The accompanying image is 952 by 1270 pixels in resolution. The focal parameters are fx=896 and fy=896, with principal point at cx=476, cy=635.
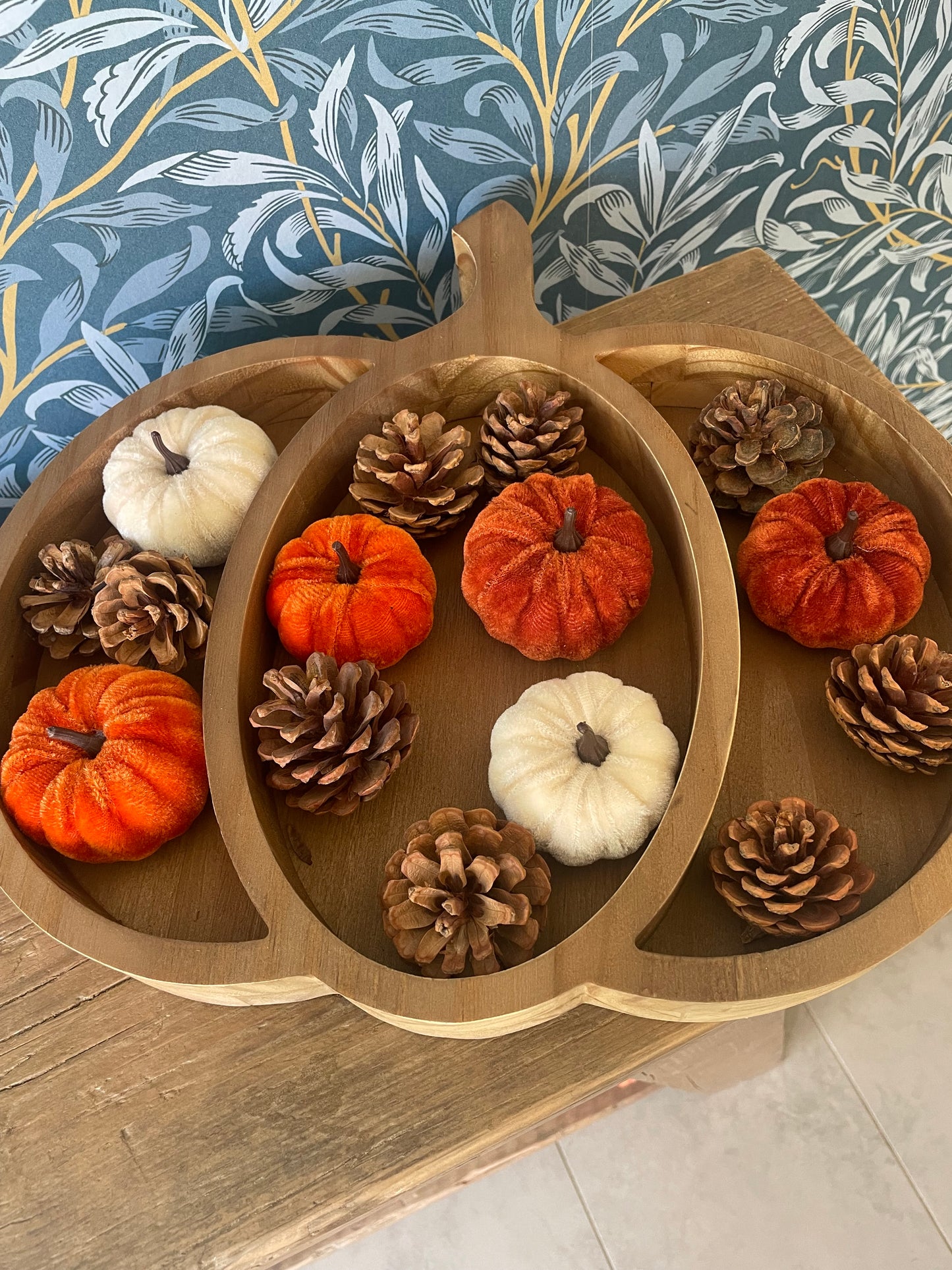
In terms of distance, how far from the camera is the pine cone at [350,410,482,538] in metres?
0.80

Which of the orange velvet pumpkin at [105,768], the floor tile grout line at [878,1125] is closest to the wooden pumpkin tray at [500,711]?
the orange velvet pumpkin at [105,768]

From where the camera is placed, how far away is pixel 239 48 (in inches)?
29.2

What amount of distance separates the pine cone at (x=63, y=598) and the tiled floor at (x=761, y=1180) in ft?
3.40

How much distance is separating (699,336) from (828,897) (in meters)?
0.52

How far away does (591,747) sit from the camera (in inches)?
27.5

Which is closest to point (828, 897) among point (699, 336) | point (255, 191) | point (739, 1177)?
point (699, 336)

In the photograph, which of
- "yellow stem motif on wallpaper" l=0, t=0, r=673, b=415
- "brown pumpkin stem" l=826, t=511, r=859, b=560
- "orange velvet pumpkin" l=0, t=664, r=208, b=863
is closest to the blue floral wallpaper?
"yellow stem motif on wallpaper" l=0, t=0, r=673, b=415

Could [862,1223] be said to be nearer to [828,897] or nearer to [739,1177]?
[739,1177]

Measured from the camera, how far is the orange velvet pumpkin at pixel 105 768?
27.0 inches

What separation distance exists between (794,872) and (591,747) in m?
0.17

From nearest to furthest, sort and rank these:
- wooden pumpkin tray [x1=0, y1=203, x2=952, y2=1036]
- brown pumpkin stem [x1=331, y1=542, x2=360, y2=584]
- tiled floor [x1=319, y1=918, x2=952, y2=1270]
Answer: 1. wooden pumpkin tray [x1=0, y1=203, x2=952, y2=1036]
2. brown pumpkin stem [x1=331, y1=542, x2=360, y2=584]
3. tiled floor [x1=319, y1=918, x2=952, y2=1270]

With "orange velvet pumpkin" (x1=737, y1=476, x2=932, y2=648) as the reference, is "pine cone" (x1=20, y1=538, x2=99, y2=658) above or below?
above

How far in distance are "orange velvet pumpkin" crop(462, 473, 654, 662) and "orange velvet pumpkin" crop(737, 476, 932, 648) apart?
0.11 meters

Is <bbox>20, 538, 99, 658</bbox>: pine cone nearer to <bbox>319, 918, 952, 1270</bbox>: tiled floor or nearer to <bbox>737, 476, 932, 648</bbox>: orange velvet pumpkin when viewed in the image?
<bbox>737, 476, 932, 648</bbox>: orange velvet pumpkin
